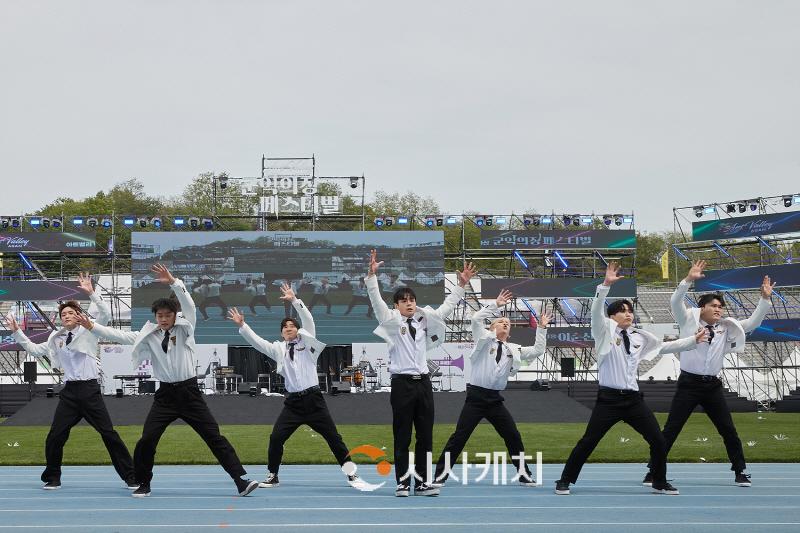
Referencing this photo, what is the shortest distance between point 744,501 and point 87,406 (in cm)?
711

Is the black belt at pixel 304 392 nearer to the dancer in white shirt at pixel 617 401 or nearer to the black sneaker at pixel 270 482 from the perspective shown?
the black sneaker at pixel 270 482

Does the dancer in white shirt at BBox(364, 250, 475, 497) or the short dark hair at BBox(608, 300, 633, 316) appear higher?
the short dark hair at BBox(608, 300, 633, 316)

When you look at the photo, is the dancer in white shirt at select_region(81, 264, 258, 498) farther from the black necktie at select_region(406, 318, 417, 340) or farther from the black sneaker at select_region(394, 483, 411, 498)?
the black necktie at select_region(406, 318, 417, 340)

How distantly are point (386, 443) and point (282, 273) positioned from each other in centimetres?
2098

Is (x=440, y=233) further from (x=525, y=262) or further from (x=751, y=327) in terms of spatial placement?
(x=751, y=327)

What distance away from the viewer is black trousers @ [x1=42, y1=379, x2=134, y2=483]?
38.6 ft

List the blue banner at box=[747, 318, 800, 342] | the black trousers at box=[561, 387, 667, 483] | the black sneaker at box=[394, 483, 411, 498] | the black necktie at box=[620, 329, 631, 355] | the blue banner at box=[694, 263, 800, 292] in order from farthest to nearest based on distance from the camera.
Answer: the blue banner at box=[747, 318, 800, 342] → the blue banner at box=[694, 263, 800, 292] → the black necktie at box=[620, 329, 631, 355] → the black trousers at box=[561, 387, 667, 483] → the black sneaker at box=[394, 483, 411, 498]

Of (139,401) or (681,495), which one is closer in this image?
(681,495)

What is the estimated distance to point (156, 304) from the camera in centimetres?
1095

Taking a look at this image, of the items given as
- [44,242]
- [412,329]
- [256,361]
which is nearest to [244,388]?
[256,361]

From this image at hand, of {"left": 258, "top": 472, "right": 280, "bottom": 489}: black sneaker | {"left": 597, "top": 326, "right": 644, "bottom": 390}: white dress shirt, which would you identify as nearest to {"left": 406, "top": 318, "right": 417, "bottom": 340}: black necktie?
{"left": 597, "top": 326, "right": 644, "bottom": 390}: white dress shirt

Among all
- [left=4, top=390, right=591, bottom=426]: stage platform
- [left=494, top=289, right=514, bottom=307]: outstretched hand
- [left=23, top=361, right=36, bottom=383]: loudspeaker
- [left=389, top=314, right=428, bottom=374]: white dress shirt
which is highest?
[left=494, top=289, right=514, bottom=307]: outstretched hand

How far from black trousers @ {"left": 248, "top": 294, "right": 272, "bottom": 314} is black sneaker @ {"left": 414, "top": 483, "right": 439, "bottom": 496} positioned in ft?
98.8

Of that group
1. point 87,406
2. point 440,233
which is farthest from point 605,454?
point 440,233
